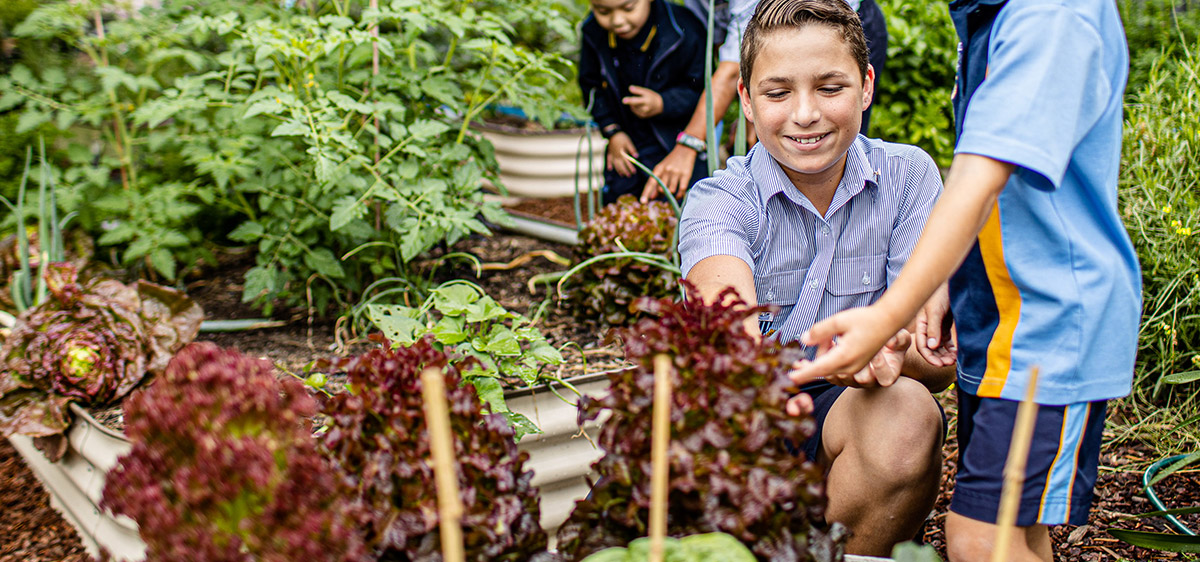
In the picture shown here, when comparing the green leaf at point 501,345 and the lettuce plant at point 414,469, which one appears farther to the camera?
the green leaf at point 501,345

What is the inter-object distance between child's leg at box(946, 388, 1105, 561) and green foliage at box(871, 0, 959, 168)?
219 centimetres

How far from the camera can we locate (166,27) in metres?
2.84

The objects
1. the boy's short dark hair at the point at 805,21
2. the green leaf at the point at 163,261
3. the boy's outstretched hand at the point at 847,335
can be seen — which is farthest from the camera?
the green leaf at the point at 163,261

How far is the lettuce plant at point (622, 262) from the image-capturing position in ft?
8.19

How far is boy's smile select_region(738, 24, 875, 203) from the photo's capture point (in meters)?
1.52

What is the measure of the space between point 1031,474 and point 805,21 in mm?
875

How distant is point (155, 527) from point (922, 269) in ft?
3.21

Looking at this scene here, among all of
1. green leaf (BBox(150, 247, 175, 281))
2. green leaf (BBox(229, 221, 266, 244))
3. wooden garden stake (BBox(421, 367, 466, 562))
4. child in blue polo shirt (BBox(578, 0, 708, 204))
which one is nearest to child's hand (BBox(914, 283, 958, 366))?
wooden garden stake (BBox(421, 367, 466, 562))

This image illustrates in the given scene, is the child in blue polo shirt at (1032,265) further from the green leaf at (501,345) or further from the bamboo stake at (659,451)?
the green leaf at (501,345)

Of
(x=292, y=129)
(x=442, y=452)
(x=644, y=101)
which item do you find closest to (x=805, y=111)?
(x=442, y=452)

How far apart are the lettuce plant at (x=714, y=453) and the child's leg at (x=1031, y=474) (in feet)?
1.18

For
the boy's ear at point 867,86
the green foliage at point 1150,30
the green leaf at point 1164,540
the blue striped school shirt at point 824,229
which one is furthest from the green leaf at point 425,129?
the green foliage at point 1150,30

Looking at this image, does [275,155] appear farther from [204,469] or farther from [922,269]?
[922,269]

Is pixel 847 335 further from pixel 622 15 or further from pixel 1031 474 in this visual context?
pixel 622 15
